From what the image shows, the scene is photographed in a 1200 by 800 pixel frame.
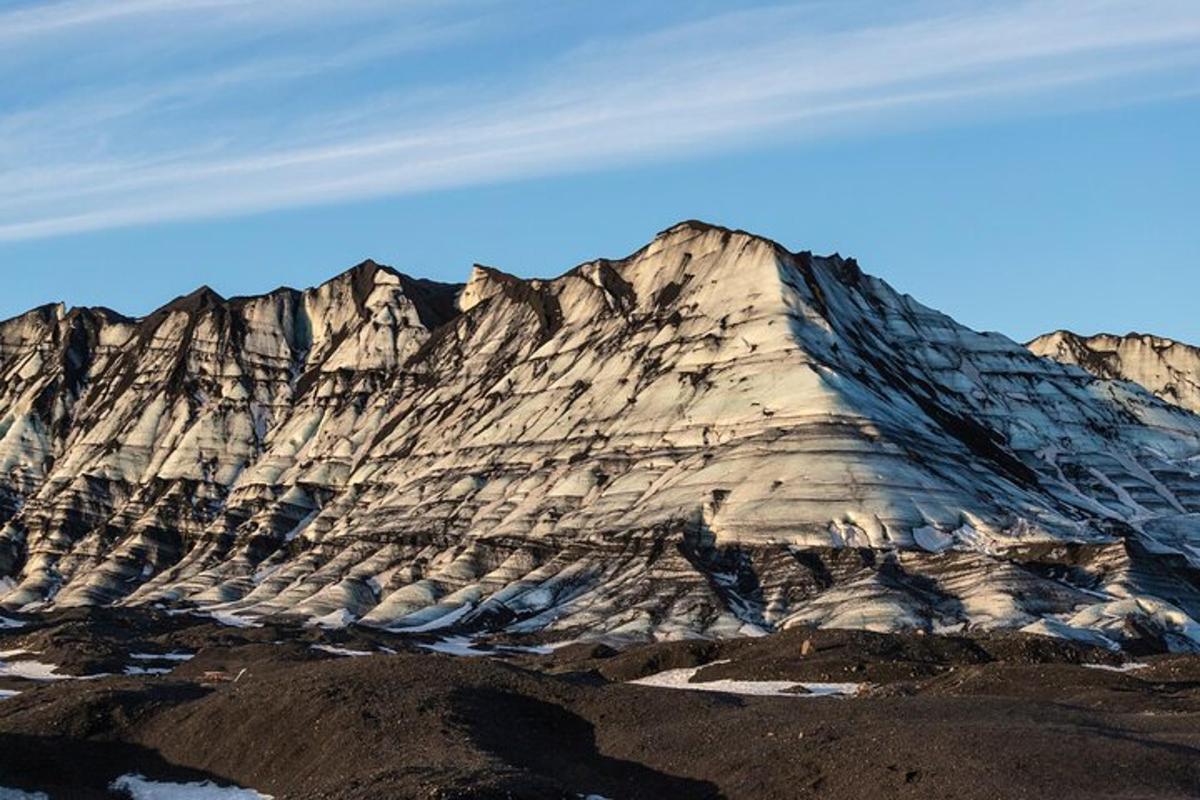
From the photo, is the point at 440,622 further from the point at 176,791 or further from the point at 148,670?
the point at 176,791

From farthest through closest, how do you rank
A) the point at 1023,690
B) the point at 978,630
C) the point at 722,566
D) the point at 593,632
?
the point at 722,566 < the point at 593,632 < the point at 978,630 < the point at 1023,690

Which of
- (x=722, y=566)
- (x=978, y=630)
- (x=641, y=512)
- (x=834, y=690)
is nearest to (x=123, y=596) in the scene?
(x=641, y=512)

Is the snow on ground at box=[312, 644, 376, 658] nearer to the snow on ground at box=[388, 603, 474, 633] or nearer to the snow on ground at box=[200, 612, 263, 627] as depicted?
the snow on ground at box=[388, 603, 474, 633]

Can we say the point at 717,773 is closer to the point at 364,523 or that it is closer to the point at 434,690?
the point at 434,690

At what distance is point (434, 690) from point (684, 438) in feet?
346

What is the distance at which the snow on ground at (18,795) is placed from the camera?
58.0 metres

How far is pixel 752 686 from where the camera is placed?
84.7 metres

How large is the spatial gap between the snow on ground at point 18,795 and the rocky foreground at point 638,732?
218mm

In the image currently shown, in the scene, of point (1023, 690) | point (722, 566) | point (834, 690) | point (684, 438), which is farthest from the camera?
point (684, 438)

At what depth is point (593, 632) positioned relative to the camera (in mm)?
135875

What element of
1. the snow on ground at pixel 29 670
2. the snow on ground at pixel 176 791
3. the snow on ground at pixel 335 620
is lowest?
the snow on ground at pixel 335 620

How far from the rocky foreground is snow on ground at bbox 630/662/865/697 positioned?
11.4 inches

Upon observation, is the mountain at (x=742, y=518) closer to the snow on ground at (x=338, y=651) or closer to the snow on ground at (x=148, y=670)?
the snow on ground at (x=338, y=651)

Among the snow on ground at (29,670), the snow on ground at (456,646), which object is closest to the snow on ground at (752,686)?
the snow on ground at (456,646)
